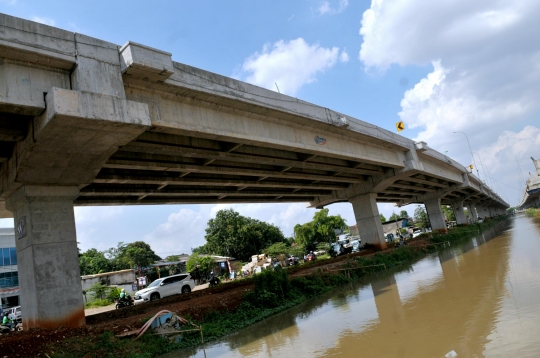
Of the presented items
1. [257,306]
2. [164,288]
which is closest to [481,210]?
[164,288]

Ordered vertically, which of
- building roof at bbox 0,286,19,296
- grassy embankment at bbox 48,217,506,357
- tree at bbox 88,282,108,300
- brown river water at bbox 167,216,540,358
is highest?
building roof at bbox 0,286,19,296

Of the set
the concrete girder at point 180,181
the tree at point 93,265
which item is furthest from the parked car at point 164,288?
the tree at point 93,265

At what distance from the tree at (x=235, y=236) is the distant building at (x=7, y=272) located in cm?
3111

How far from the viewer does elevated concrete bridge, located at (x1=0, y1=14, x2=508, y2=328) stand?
9.11 m

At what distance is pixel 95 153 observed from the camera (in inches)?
445

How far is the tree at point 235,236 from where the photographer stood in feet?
222

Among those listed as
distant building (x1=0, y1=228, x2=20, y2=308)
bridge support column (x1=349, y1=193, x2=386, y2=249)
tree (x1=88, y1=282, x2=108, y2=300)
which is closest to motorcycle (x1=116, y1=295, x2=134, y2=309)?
tree (x1=88, y1=282, x2=108, y2=300)

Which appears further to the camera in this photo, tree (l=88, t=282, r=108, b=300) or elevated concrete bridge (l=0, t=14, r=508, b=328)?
tree (l=88, t=282, r=108, b=300)

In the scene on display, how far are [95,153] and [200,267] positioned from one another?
38.9 meters

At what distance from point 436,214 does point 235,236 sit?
33.9 meters

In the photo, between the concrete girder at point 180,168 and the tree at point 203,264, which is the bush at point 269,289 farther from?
the tree at point 203,264

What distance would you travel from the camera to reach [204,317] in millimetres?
13203

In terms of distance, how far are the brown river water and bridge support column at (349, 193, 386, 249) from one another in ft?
52.2

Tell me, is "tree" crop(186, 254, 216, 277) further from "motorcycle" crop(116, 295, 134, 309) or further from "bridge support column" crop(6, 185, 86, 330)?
"bridge support column" crop(6, 185, 86, 330)
